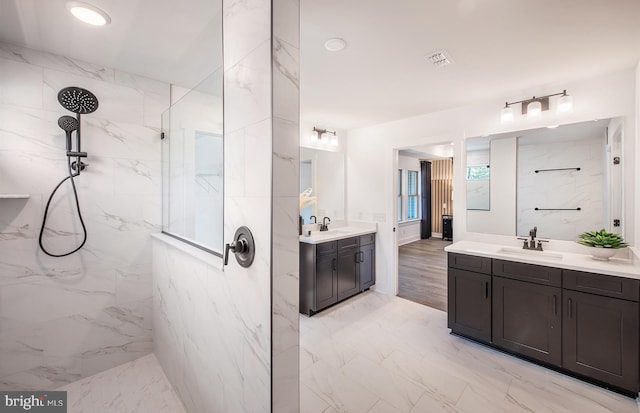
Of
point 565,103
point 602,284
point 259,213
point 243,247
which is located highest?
point 565,103

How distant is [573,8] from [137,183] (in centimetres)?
337

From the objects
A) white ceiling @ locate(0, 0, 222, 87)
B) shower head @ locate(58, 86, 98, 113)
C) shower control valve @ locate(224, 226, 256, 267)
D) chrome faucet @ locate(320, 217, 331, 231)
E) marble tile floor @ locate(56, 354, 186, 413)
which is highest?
white ceiling @ locate(0, 0, 222, 87)

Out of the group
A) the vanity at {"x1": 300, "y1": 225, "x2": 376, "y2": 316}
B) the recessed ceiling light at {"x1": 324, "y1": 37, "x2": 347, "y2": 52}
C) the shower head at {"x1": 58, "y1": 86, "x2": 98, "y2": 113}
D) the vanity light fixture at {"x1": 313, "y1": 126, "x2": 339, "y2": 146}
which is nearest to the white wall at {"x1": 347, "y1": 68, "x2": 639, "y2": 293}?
the vanity at {"x1": 300, "y1": 225, "x2": 376, "y2": 316}

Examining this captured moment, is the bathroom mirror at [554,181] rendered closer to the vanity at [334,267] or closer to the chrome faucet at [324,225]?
the vanity at [334,267]

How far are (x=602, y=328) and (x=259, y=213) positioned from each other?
266 centimetres

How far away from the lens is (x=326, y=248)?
330cm

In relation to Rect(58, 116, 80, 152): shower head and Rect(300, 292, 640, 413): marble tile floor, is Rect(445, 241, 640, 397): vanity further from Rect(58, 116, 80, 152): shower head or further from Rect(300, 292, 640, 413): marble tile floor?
Rect(58, 116, 80, 152): shower head

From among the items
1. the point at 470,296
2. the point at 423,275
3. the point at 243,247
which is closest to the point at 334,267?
the point at 470,296

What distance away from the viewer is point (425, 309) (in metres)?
3.38

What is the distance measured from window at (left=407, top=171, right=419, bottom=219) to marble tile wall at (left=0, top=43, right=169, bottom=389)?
6383 millimetres

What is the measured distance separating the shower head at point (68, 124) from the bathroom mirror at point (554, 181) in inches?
150

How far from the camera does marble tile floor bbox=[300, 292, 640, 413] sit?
72.5 inches

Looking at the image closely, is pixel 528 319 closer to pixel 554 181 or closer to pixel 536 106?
pixel 554 181

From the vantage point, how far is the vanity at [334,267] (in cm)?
319
